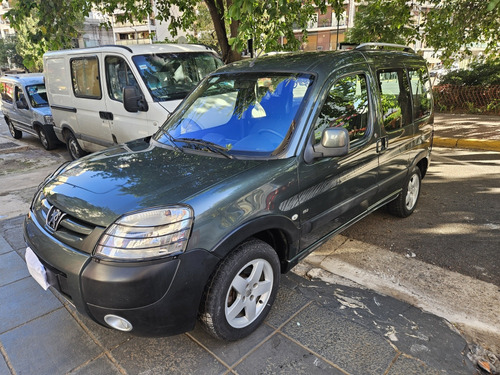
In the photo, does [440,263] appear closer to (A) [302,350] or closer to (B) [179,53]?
(A) [302,350]

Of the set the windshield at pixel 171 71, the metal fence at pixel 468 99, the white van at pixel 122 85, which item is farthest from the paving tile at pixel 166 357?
the metal fence at pixel 468 99

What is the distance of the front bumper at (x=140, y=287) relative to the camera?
1857 mm

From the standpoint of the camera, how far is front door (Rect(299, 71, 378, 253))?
2617 millimetres

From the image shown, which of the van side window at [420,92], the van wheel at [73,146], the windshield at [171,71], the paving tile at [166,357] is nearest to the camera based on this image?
the paving tile at [166,357]

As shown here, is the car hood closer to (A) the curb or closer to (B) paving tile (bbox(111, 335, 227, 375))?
(B) paving tile (bbox(111, 335, 227, 375))

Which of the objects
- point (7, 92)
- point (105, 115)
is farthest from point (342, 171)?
point (7, 92)

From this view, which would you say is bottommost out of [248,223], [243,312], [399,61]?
[243,312]

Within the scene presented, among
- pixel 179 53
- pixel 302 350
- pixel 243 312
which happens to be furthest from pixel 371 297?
pixel 179 53

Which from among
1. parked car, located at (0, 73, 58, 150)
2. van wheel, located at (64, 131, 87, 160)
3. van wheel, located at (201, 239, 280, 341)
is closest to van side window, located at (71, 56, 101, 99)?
van wheel, located at (64, 131, 87, 160)

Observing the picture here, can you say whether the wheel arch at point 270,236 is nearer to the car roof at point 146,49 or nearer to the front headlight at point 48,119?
the car roof at point 146,49

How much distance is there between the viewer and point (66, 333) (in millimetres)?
2480

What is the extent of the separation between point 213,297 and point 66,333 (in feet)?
3.95

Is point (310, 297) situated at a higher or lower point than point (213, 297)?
lower

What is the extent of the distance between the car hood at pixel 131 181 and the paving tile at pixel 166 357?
94 cm
